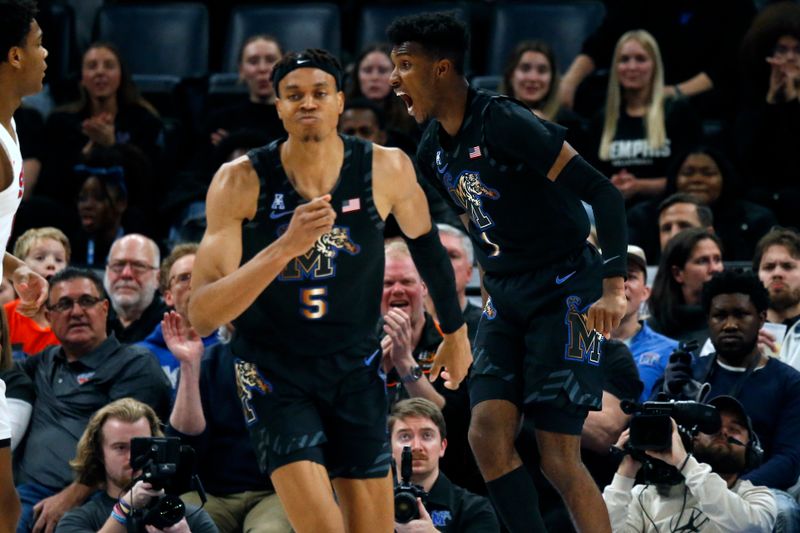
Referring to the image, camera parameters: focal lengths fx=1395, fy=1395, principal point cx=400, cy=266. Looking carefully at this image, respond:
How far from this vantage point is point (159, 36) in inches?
418

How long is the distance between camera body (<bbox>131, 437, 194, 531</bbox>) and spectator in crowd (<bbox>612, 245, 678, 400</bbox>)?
7.84 feet

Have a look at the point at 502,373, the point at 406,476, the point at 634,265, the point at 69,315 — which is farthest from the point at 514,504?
the point at 69,315

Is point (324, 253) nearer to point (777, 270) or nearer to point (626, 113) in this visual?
point (777, 270)

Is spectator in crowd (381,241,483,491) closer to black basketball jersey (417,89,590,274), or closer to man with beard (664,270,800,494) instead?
man with beard (664,270,800,494)

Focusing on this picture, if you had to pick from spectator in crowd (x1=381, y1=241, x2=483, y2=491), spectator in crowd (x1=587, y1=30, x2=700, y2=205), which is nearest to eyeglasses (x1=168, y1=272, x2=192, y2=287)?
spectator in crowd (x1=381, y1=241, x2=483, y2=491)

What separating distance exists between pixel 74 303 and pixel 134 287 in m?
0.80

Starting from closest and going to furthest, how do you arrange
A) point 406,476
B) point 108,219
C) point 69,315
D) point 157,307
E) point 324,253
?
point 324,253, point 406,476, point 69,315, point 157,307, point 108,219

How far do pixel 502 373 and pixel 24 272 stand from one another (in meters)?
1.72

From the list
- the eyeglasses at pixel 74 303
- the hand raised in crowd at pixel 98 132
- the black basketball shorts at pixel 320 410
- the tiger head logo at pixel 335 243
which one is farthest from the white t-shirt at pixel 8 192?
the hand raised in crowd at pixel 98 132

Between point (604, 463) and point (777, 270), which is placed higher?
point (777, 270)

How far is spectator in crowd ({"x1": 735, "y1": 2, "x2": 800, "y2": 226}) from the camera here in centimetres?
867

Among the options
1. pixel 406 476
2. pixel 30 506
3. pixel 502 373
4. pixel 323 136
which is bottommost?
pixel 30 506

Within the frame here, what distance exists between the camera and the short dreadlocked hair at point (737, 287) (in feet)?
21.3

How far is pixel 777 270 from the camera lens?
7.12 metres
